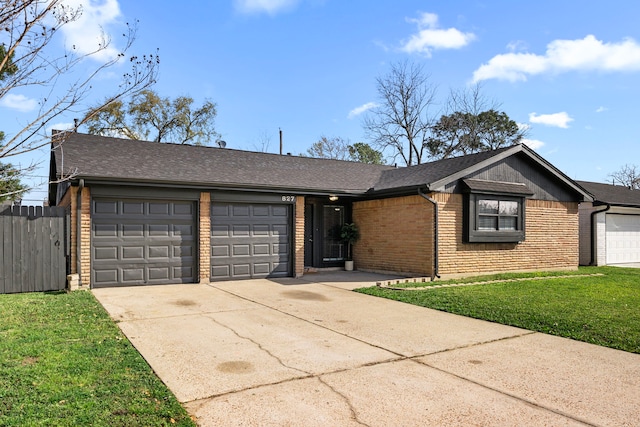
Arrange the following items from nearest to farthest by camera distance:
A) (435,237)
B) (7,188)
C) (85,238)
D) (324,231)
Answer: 1. (7,188)
2. (85,238)
3. (435,237)
4. (324,231)

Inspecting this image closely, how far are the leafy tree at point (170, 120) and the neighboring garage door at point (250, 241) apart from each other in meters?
18.2

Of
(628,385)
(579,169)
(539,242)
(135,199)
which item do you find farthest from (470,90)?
(628,385)

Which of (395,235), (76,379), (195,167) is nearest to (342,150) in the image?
(395,235)

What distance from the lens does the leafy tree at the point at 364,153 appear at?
3766 centimetres

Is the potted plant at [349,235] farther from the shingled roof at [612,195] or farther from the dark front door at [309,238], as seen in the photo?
the shingled roof at [612,195]

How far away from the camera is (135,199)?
33.7ft

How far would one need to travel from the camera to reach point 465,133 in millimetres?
32500

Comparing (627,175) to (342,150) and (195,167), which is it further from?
(195,167)

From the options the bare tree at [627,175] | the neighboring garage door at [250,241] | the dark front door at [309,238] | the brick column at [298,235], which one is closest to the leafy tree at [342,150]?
the dark front door at [309,238]

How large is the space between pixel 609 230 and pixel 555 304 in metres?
12.1

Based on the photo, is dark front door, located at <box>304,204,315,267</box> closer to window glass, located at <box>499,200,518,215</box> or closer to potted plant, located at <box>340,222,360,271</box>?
potted plant, located at <box>340,222,360,271</box>

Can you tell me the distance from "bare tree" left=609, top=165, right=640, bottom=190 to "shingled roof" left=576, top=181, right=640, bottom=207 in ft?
76.9

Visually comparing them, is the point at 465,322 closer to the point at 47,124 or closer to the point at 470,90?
the point at 47,124

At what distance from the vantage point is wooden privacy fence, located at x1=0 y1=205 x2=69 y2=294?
8984mm
